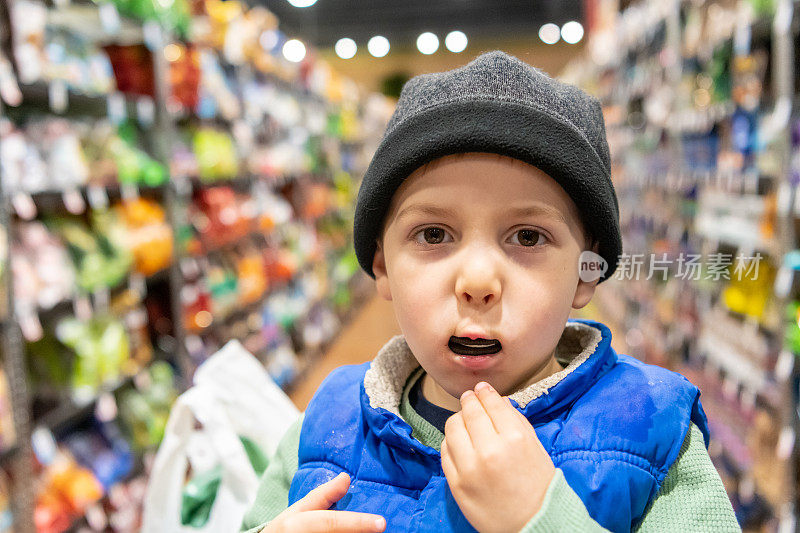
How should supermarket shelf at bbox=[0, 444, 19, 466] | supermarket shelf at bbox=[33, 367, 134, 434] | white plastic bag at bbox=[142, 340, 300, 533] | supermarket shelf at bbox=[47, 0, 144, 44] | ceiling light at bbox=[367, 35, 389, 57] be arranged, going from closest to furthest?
white plastic bag at bbox=[142, 340, 300, 533], supermarket shelf at bbox=[0, 444, 19, 466], supermarket shelf at bbox=[33, 367, 134, 434], supermarket shelf at bbox=[47, 0, 144, 44], ceiling light at bbox=[367, 35, 389, 57]

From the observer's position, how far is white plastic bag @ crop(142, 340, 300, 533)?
4.13 ft

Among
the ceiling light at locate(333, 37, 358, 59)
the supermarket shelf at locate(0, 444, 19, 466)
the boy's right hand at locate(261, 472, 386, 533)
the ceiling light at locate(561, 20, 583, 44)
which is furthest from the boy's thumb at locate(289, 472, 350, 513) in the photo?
the ceiling light at locate(333, 37, 358, 59)

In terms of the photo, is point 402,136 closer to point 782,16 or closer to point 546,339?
point 546,339

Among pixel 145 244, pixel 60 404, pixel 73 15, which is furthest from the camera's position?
pixel 145 244

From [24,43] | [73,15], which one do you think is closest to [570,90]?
[24,43]

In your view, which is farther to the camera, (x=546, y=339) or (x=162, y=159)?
(x=162, y=159)

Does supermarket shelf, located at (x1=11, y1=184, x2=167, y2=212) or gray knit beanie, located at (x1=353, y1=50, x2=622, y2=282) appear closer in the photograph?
gray knit beanie, located at (x1=353, y1=50, x2=622, y2=282)

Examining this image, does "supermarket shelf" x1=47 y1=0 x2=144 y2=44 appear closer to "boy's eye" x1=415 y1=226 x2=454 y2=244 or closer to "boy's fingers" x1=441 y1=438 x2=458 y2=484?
"boy's eye" x1=415 y1=226 x2=454 y2=244

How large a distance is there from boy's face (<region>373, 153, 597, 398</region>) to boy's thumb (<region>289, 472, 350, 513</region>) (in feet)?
0.55

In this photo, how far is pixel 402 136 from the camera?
786mm

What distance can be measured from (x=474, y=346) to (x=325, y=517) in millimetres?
256

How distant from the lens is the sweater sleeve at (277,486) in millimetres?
913

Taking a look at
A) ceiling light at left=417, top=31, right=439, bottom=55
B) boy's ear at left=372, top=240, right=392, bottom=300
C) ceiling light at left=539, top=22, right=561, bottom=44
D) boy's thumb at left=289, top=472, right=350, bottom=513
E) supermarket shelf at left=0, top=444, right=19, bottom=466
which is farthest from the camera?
ceiling light at left=417, top=31, right=439, bottom=55

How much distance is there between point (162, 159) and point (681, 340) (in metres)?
2.83
